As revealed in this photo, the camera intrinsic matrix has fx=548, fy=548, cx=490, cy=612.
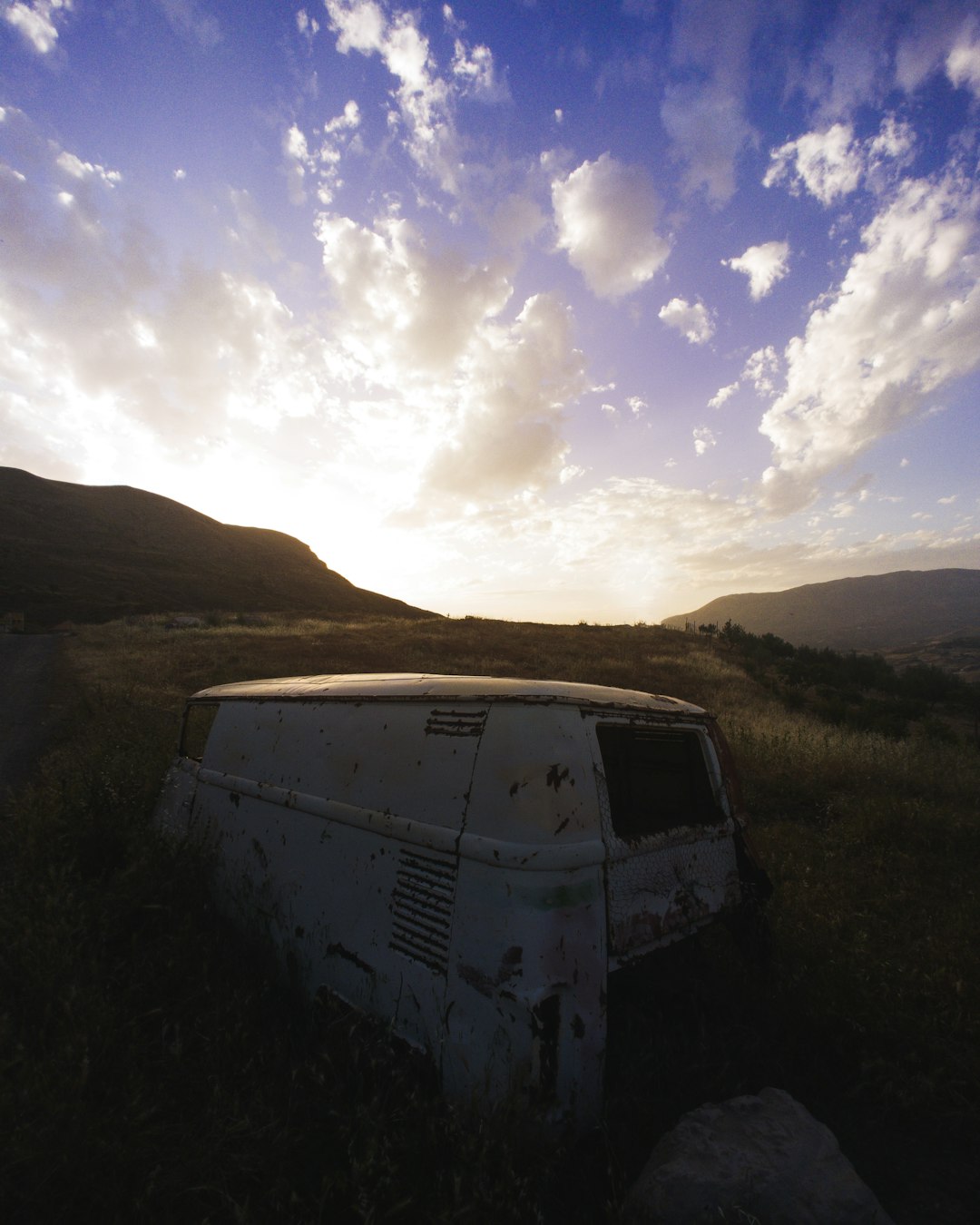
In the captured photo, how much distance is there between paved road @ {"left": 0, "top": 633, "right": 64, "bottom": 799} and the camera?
7344 millimetres

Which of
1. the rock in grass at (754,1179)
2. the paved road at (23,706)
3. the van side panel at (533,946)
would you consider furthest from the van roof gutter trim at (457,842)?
the paved road at (23,706)

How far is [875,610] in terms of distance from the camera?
16725cm

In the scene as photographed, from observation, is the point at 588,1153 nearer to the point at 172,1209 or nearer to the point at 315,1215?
the point at 315,1215

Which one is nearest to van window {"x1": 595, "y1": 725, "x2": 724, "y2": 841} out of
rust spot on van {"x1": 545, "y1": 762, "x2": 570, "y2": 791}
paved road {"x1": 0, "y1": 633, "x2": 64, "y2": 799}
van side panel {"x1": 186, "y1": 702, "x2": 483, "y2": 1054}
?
rust spot on van {"x1": 545, "y1": 762, "x2": 570, "y2": 791}

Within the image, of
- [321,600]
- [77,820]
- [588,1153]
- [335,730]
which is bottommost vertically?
[588,1153]

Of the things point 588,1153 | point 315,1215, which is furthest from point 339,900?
point 588,1153

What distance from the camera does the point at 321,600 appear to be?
64875 millimetres

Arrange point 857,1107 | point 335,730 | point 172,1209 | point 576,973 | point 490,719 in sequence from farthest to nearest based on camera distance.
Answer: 1. point 335,730
2. point 857,1107
3. point 490,719
4. point 576,973
5. point 172,1209

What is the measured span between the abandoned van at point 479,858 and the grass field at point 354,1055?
24 cm

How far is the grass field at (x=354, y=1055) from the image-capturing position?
1.74m

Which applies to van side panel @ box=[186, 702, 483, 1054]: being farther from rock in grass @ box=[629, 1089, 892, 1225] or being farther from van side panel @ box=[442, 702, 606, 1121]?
rock in grass @ box=[629, 1089, 892, 1225]

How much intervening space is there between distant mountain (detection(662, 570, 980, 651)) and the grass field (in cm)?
12662

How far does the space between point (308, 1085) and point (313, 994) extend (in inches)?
17.2

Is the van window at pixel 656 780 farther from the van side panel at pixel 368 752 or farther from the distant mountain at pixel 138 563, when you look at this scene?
the distant mountain at pixel 138 563
